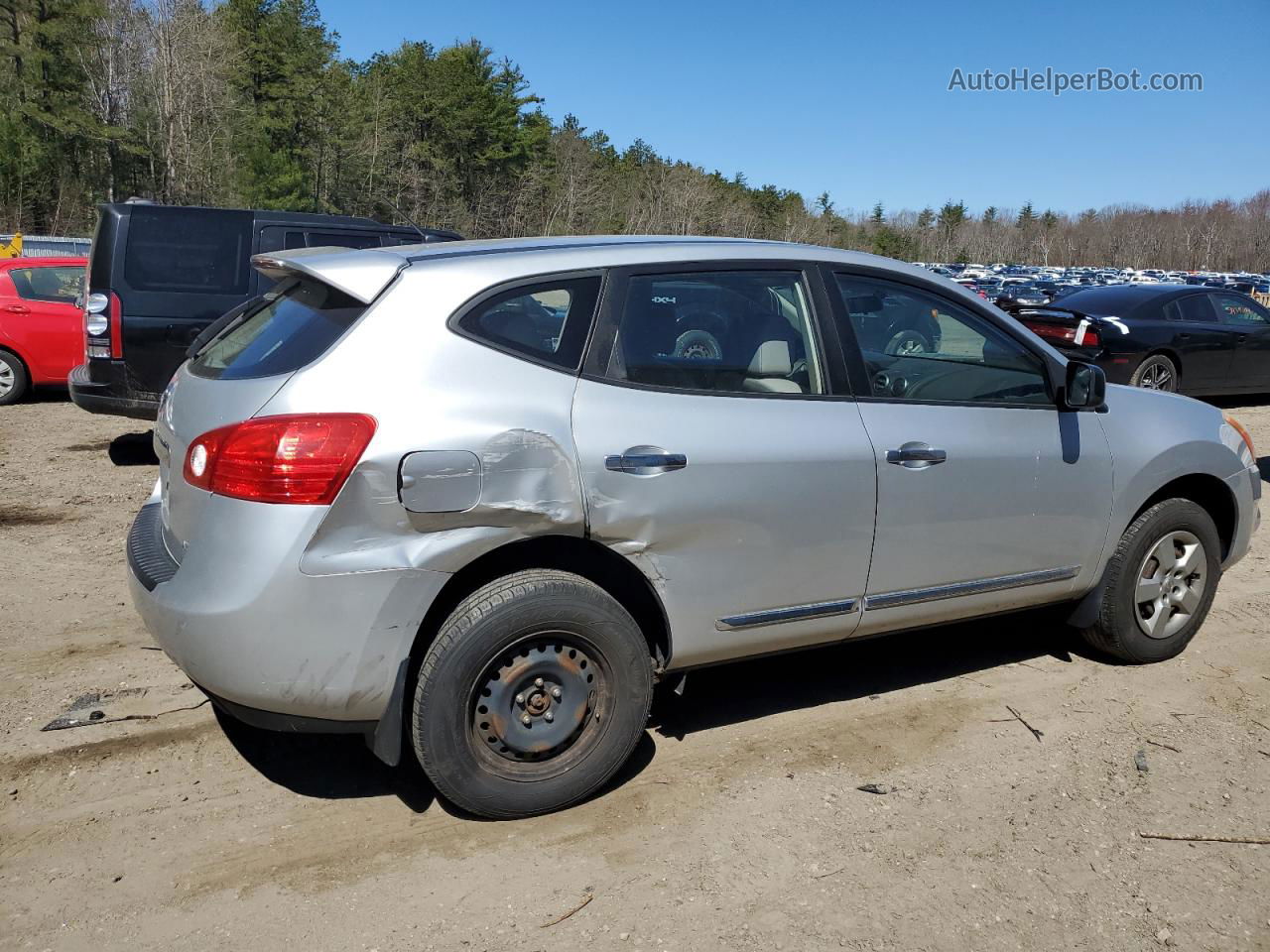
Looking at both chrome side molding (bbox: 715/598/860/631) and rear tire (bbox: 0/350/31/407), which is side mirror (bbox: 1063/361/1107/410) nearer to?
chrome side molding (bbox: 715/598/860/631)

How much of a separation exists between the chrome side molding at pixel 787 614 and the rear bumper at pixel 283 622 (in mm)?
1052

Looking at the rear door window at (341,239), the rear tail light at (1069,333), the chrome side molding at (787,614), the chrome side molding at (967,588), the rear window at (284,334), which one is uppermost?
the rear door window at (341,239)

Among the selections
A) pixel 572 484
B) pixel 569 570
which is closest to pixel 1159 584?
pixel 569 570

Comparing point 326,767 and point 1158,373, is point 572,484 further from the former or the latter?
point 1158,373

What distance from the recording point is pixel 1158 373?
502 inches

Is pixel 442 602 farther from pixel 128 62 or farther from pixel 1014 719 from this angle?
pixel 128 62

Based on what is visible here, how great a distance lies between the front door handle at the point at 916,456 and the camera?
3.81m

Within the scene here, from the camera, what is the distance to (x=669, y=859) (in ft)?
10.5

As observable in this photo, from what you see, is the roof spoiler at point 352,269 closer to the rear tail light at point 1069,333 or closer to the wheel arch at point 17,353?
the wheel arch at point 17,353

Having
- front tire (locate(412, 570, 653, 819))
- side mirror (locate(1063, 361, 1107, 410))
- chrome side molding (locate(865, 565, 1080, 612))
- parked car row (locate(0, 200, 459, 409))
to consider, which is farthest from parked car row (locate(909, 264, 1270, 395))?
front tire (locate(412, 570, 653, 819))

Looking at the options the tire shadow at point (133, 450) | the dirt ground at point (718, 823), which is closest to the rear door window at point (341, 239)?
the tire shadow at point (133, 450)

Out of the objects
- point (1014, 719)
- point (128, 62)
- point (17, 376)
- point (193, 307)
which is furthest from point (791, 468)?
point (128, 62)

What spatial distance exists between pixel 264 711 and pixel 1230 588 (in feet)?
17.7

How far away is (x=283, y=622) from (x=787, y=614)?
1.70m
